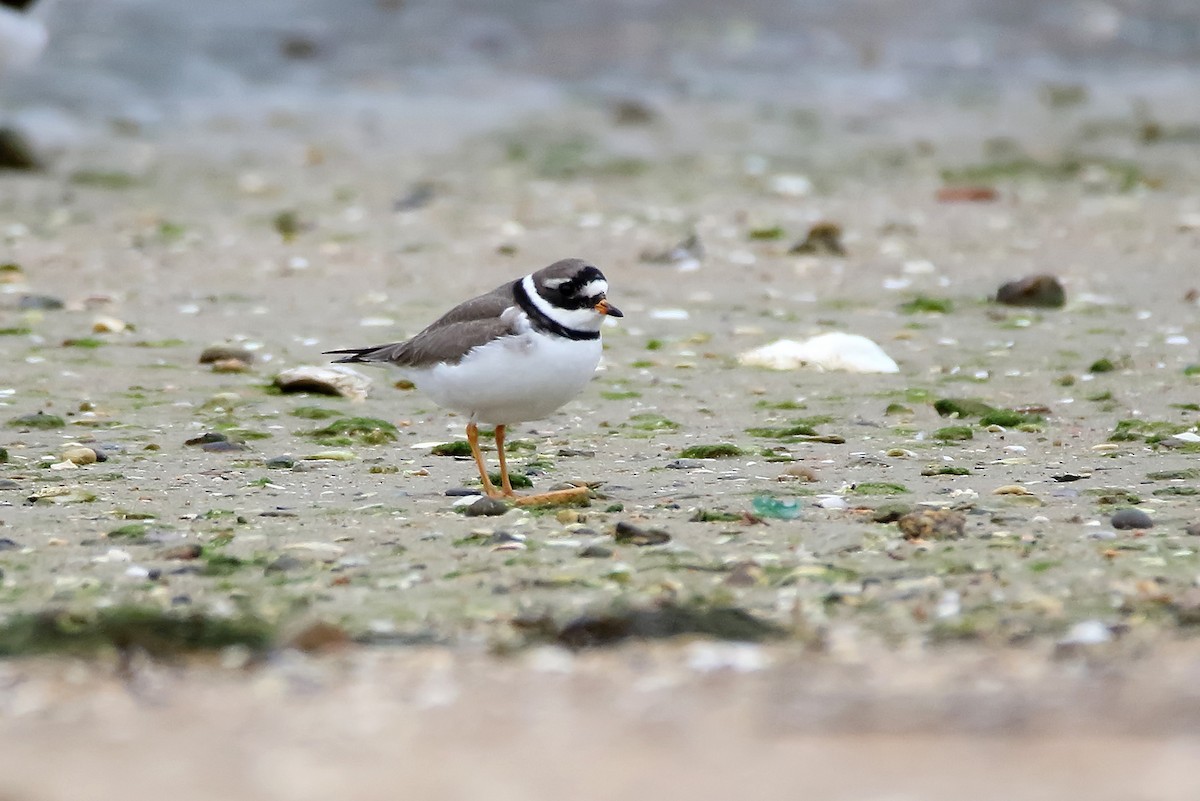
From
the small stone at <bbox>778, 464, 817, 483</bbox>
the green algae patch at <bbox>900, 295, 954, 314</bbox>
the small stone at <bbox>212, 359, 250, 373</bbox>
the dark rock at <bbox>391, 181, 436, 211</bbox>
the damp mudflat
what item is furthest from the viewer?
the dark rock at <bbox>391, 181, 436, 211</bbox>

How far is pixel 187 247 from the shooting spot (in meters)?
9.67

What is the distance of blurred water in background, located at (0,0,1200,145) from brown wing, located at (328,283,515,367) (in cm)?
818

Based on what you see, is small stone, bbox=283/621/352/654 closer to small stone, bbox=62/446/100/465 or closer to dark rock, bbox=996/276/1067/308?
→ small stone, bbox=62/446/100/465

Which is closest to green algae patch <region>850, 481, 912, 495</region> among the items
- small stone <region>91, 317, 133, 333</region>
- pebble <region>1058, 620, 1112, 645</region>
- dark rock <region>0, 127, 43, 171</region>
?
pebble <region>1058, 620, 1112, 645</region>

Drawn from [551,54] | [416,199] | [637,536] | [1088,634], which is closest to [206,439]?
[637,536]

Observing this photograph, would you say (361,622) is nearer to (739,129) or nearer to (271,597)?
(271,597)

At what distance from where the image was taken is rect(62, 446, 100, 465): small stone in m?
5.74

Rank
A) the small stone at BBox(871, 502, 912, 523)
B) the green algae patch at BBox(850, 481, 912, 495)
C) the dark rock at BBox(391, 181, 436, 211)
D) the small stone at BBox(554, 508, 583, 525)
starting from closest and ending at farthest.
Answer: the small stone at BBox(871, 502, 912, 523), the small stone at BBox(554, 508, 583, 525), the green algae patch at BBox(850, 481, 912, 495), the dark rock at BBox(391, 181, 436, 211)

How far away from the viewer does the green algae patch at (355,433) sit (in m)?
6.22

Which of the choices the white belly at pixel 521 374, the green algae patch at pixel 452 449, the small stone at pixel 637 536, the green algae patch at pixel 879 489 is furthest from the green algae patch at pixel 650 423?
the small stone at pixel 637 536

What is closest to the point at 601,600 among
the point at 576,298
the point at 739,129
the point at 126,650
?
the point at 126,650

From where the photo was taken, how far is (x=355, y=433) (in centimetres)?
630

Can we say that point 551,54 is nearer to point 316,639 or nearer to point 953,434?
point 953,434

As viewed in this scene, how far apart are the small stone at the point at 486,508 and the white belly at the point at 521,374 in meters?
0.41
